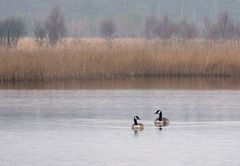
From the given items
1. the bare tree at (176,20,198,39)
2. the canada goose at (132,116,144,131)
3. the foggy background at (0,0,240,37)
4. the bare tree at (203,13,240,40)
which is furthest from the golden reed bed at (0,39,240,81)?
the foggy background at (0,0,240,37)

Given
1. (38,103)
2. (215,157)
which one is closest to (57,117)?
(38,103)

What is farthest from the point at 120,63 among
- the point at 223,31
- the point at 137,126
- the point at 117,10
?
the point at 117,10

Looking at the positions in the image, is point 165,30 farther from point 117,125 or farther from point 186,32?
point 117,125

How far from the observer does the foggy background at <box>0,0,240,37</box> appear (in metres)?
79.2

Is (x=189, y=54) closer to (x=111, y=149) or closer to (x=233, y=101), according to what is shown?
(x=233, y=101)

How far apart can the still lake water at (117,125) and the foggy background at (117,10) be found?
55355 mm

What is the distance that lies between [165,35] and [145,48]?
1986cm

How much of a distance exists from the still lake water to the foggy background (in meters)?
55.4

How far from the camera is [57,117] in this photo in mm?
16953

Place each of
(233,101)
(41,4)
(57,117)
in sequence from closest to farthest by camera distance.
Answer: (57,117), (233,101), (41,4)

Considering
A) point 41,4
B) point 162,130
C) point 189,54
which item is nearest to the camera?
point 162,130

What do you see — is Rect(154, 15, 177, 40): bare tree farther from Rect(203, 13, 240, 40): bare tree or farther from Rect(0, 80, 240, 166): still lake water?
Rect(0, 80, 240, 166): still lake water

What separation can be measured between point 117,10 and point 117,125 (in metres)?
69.7

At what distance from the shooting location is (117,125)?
15656mm
